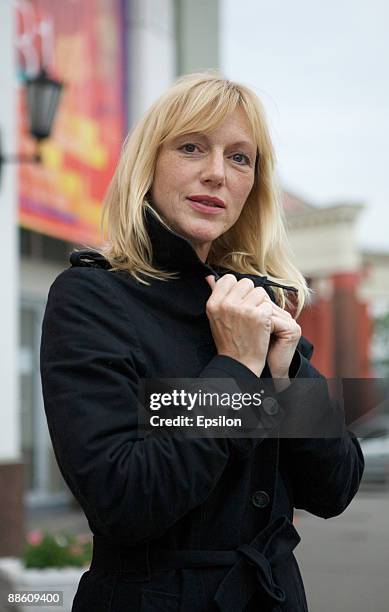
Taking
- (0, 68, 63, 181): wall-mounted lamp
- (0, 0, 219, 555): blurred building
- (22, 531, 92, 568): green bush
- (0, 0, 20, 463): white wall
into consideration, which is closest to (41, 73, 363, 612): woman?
(22, 531, 92, 568): green bush

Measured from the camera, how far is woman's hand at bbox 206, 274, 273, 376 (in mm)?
1044

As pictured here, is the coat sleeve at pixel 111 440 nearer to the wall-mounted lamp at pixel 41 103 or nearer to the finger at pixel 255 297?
the finger at pixel 255 297

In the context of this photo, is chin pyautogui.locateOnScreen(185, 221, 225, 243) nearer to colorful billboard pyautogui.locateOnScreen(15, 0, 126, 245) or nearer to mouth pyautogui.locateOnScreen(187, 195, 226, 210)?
mouth pyautogui.locateOnScreen(187, 195, 226, 210)

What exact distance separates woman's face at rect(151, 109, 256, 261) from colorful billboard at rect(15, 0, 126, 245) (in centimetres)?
520

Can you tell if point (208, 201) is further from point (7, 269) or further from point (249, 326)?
point (7, 269)

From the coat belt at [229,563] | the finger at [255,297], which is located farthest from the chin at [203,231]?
the coat belt at [229,563]

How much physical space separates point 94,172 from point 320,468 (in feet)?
20.2

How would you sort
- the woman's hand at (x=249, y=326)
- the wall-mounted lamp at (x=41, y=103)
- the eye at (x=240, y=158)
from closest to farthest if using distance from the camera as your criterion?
the woman's hand at (x=249, y=326) < the eye at (x=240, y=158) < the wall-mounted lamp at (x=41, y=103)

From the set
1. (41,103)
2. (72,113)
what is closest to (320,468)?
(41,103)

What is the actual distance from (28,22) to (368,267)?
9.42ft

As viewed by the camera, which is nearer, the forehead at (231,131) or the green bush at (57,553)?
the forehead at (231,131)

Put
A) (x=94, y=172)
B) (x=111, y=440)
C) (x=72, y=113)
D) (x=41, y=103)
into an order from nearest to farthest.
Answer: (x=111, y=440) → (x=41, y=103) → (x=72, y=113) → (x=94, y=172)

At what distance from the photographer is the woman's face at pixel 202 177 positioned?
1.12 m

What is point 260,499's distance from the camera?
1058 mm
